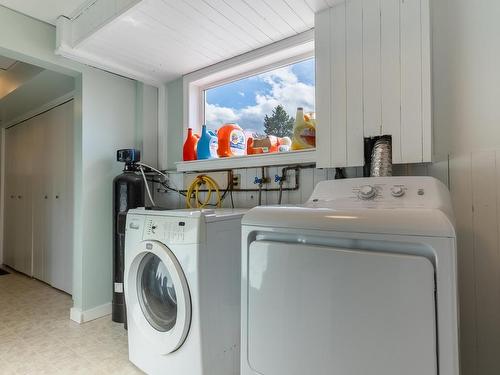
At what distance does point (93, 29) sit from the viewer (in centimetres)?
183

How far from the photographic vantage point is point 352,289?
82 centimetres

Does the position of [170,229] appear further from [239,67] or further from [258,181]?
[239,67]

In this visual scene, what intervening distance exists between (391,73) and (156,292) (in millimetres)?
1671

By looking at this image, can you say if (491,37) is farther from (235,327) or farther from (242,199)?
(235,327)

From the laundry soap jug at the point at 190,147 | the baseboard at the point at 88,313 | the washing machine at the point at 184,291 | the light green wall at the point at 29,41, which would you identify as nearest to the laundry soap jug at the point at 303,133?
the washing machine at the point at 184,291

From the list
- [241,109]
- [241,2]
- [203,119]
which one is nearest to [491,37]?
[241,2]

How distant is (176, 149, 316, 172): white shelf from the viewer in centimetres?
174

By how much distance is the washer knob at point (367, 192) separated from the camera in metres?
1.15

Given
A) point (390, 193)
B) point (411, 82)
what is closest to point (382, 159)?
point (390, 193)

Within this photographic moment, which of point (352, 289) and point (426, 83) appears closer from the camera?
point (352, 289)

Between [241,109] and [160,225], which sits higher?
[241,109]

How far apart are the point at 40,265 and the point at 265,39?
342 centimetres

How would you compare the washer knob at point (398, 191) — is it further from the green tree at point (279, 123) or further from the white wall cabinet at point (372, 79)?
the green tree at point (279, 123)

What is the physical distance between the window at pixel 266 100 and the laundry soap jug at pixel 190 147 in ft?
0.77
